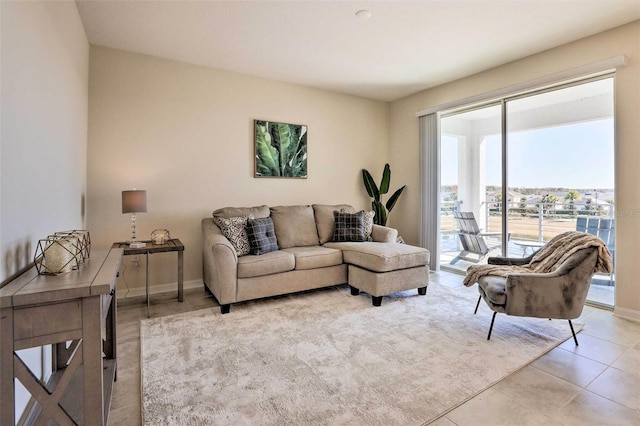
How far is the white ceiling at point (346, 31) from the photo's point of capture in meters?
2.65

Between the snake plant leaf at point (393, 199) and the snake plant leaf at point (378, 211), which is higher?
the snake plant leaf at point (393, 199)

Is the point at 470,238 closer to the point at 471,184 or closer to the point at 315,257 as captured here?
the point at 471,184

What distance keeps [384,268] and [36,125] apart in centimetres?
283

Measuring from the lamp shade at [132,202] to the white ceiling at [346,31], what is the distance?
151cm

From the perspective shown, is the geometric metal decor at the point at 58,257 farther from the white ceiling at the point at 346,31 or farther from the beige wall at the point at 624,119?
the beige wall at the point at 624,119

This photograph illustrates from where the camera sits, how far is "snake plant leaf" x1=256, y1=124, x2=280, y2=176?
13.8ft

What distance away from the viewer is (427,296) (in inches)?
140

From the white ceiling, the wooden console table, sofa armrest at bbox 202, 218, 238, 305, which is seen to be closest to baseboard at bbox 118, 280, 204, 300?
sofa armrest at bbox 202, 218, 238, 305

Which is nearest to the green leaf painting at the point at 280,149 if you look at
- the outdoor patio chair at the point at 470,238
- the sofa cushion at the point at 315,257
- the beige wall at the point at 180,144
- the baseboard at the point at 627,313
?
the beige wall at the point at 180,144

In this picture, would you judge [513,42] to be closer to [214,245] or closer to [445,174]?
[445,174]

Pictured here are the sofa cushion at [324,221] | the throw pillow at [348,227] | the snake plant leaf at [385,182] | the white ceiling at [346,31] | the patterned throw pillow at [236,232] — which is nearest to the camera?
the white ceiling at [346,31]

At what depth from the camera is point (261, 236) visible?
3484 millimetres

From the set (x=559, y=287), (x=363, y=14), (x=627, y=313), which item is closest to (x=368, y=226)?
(x=559, y=287)

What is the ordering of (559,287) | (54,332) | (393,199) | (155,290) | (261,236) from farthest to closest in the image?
(393,199)
(155,290)
(261,236)
(559,287)
(54,332)
